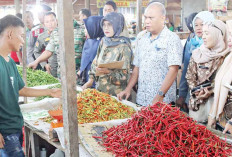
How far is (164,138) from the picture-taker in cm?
202

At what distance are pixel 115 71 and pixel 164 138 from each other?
1736 mm

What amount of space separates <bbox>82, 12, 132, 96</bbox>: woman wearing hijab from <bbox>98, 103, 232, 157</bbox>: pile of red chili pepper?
1369 millimetres

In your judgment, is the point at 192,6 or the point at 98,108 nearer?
the point at 98,108

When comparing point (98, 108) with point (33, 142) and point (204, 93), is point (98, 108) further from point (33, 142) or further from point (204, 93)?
point (204, 93)

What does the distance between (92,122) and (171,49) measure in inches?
47.5

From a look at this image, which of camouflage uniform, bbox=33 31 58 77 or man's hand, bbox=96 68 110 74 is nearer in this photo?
man's hand, bbox=96 68 110 74

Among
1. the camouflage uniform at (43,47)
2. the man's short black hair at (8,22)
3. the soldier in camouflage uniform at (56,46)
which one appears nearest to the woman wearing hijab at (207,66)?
the man's short black hair at (8,22)

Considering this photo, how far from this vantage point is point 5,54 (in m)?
2.65

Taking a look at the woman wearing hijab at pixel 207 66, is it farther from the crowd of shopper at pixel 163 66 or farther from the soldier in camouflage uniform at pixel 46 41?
the soldier in camouflage uniform at pixel 46 41

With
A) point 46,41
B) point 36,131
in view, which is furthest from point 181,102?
point 46,41

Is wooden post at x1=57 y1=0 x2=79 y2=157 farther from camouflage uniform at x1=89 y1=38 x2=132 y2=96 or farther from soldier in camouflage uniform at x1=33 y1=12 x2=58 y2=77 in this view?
soldier in camouflage uniform at x1=33 y1=12 x2=58 y2=77

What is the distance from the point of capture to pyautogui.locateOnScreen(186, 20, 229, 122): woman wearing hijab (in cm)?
298

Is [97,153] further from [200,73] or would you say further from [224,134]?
[200,73]

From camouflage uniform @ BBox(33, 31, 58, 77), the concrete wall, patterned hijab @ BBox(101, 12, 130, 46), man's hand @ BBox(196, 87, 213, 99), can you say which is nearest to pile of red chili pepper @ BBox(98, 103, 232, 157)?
man's hand @ BBox(196, 87, 213, 99)
